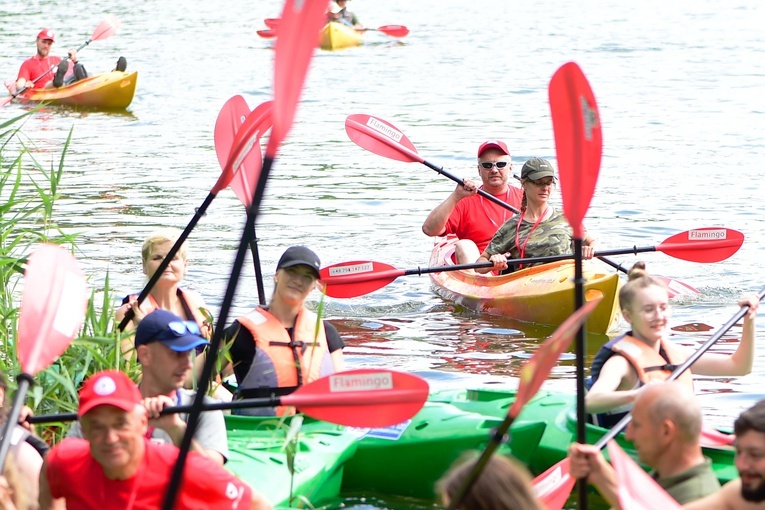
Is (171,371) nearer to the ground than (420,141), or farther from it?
nearer to the ground

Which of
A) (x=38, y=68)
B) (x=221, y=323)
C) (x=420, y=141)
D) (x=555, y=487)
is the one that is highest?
(x=38, y=68)

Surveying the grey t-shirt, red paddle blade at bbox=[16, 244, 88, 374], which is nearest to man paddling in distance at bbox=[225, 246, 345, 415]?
the grey t-shirt

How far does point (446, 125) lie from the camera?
47.9ft

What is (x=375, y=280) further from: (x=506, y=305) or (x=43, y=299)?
(x=43, y=299)

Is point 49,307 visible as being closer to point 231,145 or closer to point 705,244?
point 231,145

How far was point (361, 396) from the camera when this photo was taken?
120 inches

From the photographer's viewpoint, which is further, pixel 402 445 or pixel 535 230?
pixel 535 230

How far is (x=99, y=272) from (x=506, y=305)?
2.69 meters

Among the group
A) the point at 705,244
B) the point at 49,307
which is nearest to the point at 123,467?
the point at 49,307

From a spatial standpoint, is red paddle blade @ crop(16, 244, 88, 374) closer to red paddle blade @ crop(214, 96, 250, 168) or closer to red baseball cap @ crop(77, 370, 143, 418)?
red baseball cap @ crop(77, 370, 143, 418)

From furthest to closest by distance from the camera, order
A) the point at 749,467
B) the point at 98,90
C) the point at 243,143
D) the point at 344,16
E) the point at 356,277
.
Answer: the point at 344,16 → the point at 98,90 → the point at 356,277 → the point at 243,143 → the point at 749,467

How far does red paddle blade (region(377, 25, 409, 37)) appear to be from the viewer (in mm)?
20453

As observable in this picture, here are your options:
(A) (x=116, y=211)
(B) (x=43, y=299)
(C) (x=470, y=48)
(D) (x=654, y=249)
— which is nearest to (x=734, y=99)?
(C) (x=470, y=48)

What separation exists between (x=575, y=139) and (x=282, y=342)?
1755 mm
